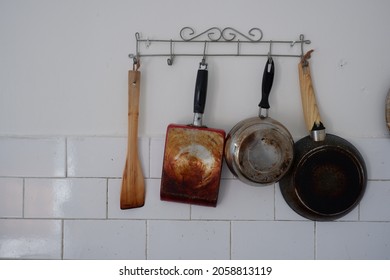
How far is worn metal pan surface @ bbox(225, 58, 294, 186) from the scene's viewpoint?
2.59 feet

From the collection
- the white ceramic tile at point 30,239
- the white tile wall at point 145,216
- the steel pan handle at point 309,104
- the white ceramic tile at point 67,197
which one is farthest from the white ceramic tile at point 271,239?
the white ceramic tile at point 30,239

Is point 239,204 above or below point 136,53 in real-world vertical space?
below

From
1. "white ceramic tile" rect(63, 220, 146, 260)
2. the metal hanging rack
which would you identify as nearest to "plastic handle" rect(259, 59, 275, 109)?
the metal hanging rack

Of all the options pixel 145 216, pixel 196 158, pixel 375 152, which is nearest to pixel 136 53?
pixel 196 158

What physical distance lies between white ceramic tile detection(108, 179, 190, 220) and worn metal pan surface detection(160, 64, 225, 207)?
0.05 meters

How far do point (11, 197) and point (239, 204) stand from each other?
1.88 feet

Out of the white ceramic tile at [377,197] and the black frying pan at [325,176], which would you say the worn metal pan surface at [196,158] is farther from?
the white ceramic tile at [377,197]

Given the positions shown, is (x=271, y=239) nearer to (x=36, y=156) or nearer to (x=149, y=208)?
(x=149, y=208)

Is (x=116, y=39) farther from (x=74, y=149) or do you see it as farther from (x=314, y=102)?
(x=314, y=102)

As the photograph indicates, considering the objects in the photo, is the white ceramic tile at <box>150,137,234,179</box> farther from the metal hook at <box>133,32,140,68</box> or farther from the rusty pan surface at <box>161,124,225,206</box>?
the metal hook at <box>133,32,140,68</box>

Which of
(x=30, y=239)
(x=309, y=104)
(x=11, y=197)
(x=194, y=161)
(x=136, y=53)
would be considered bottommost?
(x=30, y=239)

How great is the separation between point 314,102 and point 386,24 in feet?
0.90

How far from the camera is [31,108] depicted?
0.86m

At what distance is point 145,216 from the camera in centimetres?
86
